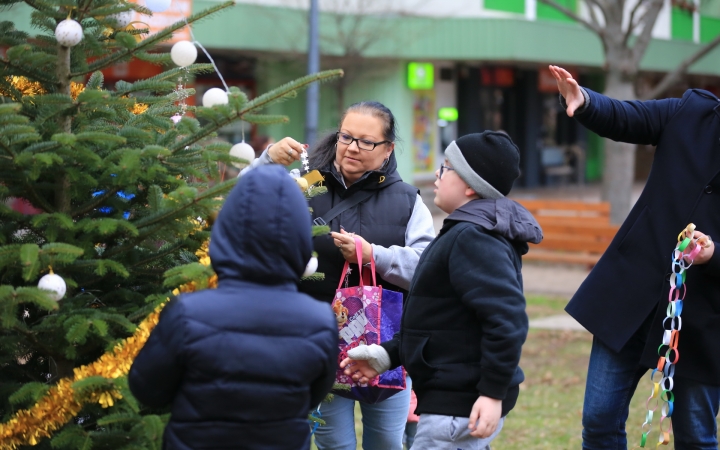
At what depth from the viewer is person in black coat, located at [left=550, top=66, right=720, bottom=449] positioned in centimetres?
347

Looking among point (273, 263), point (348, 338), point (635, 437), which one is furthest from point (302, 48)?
point (273, 263)

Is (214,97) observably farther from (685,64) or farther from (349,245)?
(685,64)

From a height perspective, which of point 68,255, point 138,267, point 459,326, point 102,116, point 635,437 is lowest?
point 635,437

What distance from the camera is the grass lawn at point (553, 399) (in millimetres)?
5738

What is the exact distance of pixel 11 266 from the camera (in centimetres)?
272

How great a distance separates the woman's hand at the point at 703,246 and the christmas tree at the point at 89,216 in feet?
5.03

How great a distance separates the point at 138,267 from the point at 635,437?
3.80 metres

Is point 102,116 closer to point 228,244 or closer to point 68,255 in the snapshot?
point 68,255

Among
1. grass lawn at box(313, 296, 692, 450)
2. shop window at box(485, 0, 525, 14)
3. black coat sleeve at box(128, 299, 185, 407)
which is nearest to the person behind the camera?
black coat sleeve at box(128, 299, 185, 407)

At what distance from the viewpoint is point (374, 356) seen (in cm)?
328

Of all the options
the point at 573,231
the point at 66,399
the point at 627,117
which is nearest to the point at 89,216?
the point at 66,399

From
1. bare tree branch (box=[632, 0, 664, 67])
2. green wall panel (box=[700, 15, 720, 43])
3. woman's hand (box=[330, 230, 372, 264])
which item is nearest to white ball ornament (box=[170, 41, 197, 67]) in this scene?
woman's hand (box=[330, 230, 372, 264])

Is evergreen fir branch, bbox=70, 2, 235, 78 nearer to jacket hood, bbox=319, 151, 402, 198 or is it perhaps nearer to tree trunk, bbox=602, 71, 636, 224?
jacket hood, bbox=319, 151, 402, 198

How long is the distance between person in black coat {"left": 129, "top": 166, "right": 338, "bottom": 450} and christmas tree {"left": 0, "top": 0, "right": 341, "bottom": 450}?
291mm
